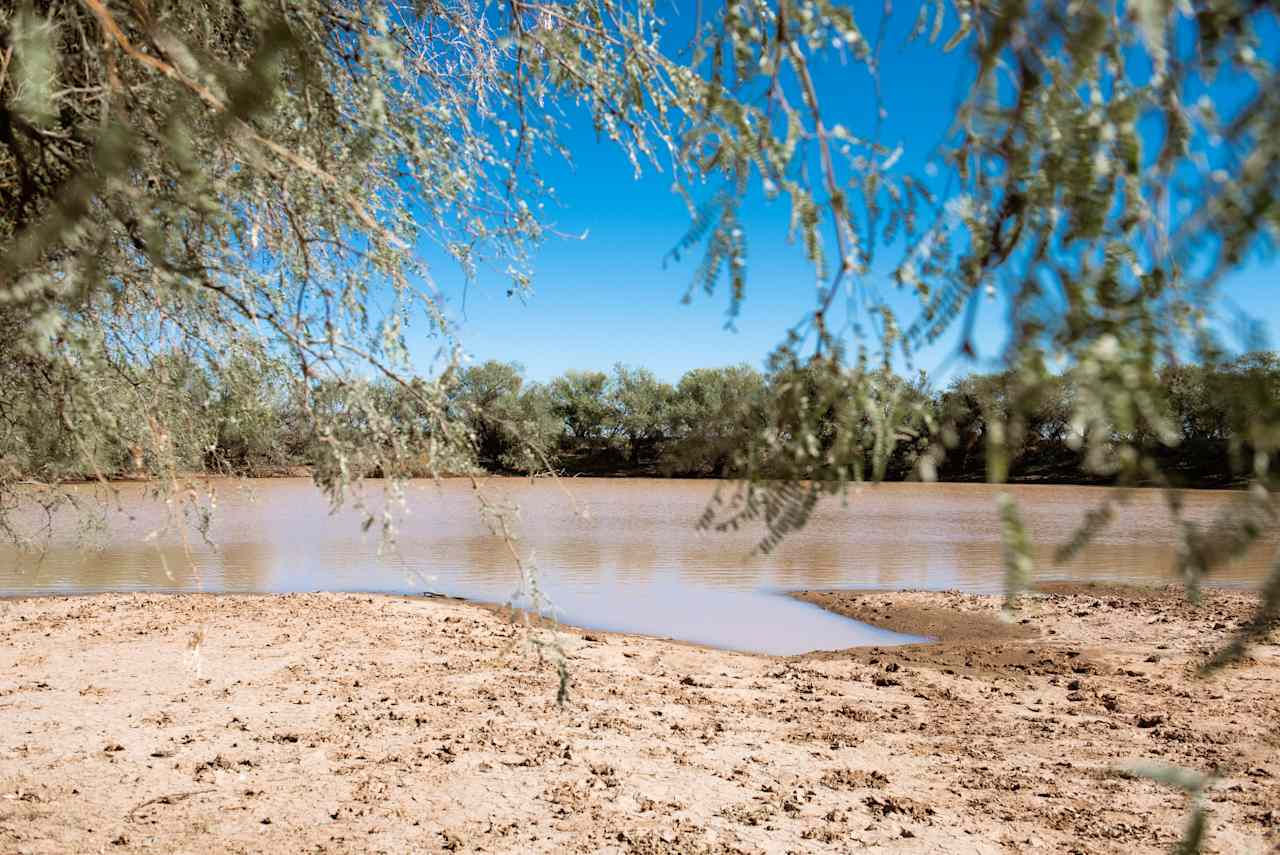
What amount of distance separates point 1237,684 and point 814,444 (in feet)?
24.9

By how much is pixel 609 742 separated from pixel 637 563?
9.69 metres

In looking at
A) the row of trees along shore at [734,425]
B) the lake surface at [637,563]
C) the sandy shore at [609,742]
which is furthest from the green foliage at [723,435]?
the lake surface at [637,563]

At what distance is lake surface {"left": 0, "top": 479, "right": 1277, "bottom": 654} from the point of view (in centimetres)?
1107

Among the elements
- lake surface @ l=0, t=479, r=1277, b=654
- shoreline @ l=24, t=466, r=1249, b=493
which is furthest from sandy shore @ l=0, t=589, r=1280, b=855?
lake surface @ l=0, t=479, r=1277, b=654

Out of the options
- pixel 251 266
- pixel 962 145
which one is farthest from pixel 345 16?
pixel 962 145

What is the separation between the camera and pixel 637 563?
A: 50.6 ft

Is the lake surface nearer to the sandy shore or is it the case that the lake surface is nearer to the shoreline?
the sandy shore

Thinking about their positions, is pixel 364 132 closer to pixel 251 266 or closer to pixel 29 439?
pixel 251 266

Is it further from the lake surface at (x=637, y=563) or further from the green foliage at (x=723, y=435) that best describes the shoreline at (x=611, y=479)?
the lake surface at (x=637, y=563)

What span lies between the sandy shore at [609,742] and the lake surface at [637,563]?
1.04 m

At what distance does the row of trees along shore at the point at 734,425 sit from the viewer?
872 mm

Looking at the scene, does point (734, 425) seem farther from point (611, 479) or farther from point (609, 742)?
point (611, 479)

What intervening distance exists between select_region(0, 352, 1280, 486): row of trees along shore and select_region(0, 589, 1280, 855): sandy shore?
2.83 feet

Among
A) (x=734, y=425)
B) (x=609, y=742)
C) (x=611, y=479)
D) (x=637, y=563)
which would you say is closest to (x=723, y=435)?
(x=734, y=425)
